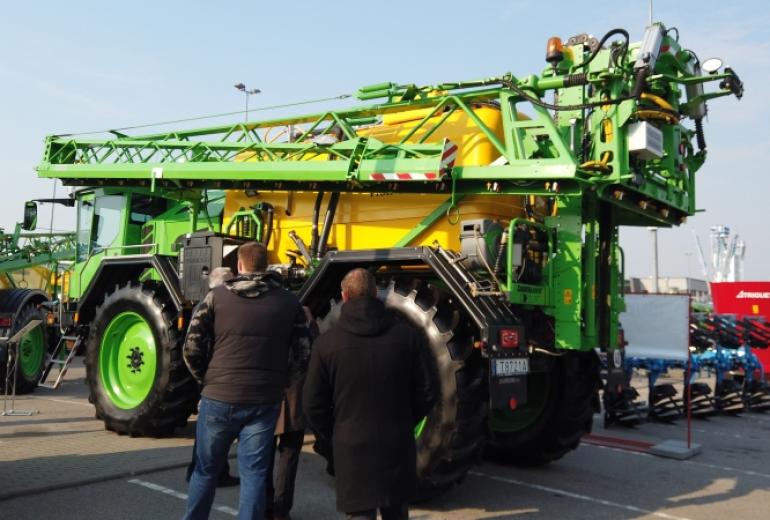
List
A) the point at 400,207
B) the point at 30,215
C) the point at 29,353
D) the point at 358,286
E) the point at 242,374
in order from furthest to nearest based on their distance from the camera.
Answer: the point at 29,353 → the point at 30,215 → the point at 400,207 → the point at 242,374 → the point at 358,286

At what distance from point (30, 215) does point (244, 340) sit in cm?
726

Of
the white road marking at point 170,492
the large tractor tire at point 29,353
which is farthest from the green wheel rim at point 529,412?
the large tractor tire at point 29,353

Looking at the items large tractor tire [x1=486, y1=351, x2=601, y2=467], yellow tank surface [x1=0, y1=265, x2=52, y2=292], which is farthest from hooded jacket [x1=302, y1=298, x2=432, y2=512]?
yellow tank surface [x1=0, y1=265, x2=52, y2=292]

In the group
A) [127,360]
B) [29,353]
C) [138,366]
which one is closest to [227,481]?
[138,366]

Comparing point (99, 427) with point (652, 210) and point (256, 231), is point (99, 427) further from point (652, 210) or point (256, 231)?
point (652, 210)

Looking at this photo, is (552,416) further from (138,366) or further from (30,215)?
(30,215)

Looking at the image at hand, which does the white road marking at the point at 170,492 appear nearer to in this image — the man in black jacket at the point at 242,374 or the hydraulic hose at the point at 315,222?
the man in black jacket at the point at 242,374

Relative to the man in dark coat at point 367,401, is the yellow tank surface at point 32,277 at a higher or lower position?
higher

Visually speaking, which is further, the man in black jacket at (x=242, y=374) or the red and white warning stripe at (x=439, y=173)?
the red and white warning stripe at (x=439, y=173)

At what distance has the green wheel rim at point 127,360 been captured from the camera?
25.9ft

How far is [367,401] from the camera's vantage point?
3312mm

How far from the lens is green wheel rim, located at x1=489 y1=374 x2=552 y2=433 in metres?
6.89

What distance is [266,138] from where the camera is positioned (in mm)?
8008

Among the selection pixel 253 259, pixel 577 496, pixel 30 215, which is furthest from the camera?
pixel 30 215
